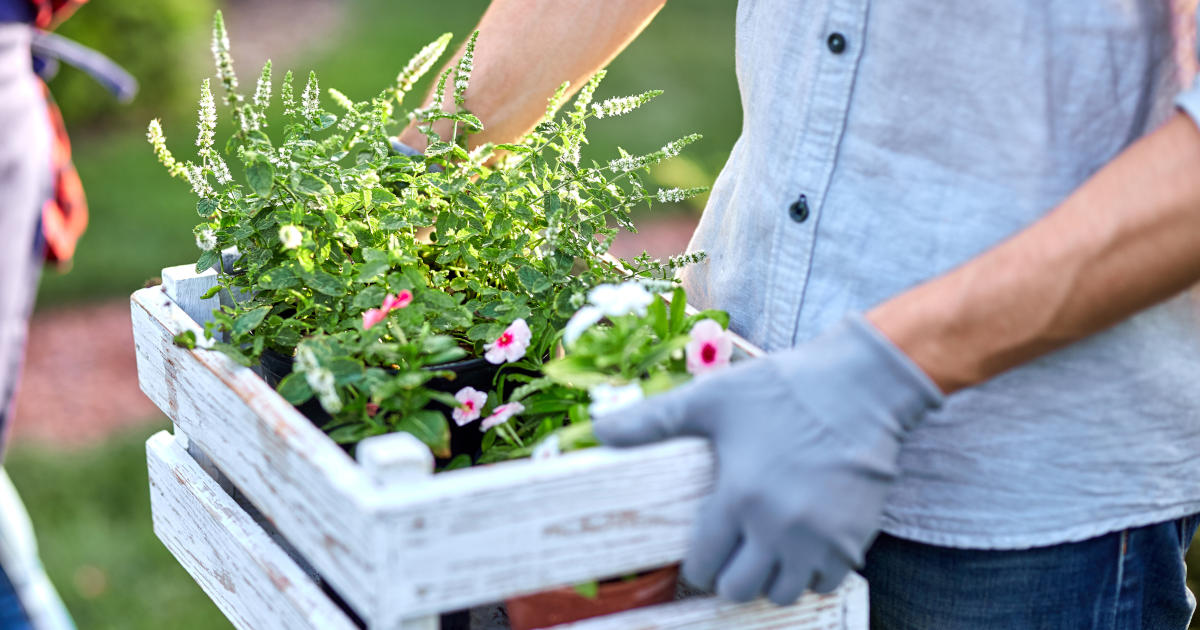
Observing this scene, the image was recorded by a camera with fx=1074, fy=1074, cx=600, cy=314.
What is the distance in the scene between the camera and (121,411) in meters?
4.07

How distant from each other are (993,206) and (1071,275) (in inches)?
6.7

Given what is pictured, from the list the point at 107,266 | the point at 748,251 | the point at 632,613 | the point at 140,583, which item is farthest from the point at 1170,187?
the point at 107,266

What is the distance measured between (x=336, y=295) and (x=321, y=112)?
11.3 inches

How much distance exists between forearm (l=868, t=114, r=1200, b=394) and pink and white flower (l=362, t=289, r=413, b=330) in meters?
0.52

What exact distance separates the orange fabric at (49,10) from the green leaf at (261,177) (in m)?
0.23

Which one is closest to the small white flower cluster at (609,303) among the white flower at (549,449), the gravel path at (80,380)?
the white flower at (549,449)

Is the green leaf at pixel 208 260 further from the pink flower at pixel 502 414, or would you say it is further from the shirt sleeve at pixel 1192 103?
the shirt sleeve at pixel 1192 103

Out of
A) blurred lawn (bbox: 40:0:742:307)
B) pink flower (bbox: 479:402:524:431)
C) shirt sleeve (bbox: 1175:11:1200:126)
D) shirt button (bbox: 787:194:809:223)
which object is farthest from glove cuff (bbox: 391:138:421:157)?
blurred lawn (bbox: 40:0:742:307)

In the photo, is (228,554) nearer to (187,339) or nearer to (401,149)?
(187,339)

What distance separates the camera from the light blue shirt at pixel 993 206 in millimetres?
1040

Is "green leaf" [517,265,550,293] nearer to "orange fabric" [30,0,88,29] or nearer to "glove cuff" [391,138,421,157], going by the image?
"glove cuff" [391,138,421,157]

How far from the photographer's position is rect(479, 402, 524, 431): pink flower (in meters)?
1.16

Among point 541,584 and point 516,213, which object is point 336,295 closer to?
point 516,213

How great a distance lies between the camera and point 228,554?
1.17 meters
